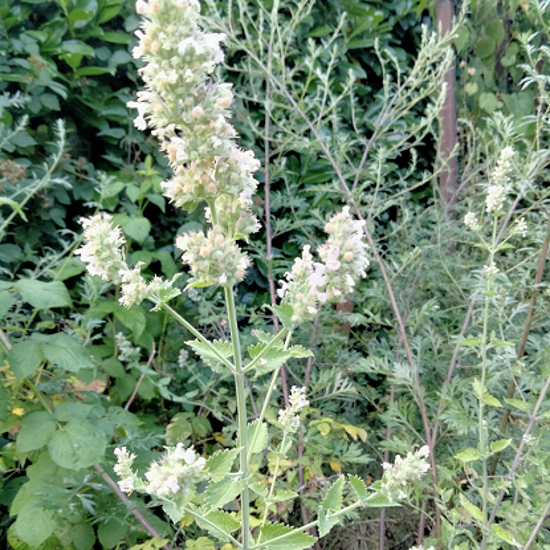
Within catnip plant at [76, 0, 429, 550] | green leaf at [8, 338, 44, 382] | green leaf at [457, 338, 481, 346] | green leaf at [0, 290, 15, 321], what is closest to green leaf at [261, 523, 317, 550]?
catnip plant at [76, 0, 429, 550]

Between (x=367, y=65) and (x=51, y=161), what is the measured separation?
1942 millimetres

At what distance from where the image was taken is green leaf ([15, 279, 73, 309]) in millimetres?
1272

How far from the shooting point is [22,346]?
1.28m

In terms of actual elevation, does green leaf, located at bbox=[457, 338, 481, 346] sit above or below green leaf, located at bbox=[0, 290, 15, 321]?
above

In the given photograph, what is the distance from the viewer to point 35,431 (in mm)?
1252

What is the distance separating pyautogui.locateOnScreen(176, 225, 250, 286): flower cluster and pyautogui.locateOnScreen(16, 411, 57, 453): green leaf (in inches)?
33.0

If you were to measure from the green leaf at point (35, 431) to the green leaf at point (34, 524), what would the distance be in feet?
0.48

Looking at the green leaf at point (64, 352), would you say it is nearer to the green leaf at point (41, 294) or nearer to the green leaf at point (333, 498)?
the green leaf at point (41, 294)

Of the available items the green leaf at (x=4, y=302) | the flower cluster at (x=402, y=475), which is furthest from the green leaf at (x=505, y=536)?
the green leaf at (x=4, y=302)

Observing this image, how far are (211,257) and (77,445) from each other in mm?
818

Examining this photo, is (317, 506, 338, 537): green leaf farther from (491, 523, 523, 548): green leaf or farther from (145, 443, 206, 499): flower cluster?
(491, 523, 523, 548): green leaf

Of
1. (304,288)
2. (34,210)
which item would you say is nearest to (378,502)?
(304,288)

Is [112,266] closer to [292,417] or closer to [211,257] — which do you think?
[211,257]

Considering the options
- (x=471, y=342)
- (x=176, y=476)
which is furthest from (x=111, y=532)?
(x=471, y=342)
